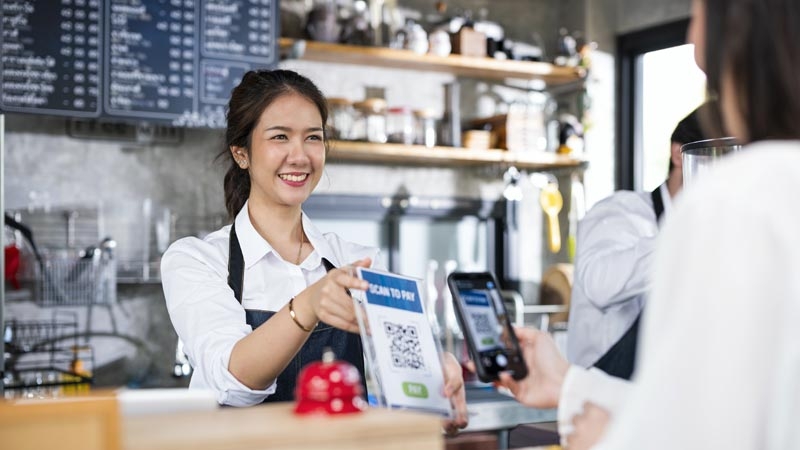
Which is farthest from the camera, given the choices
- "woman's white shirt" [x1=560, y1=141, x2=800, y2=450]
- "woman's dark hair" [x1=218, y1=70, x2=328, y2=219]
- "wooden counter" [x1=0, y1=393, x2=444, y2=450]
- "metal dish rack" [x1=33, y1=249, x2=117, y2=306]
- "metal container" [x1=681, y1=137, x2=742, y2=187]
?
"metal dish rack" [x1=33, y1=249, x2=117, y2=306]

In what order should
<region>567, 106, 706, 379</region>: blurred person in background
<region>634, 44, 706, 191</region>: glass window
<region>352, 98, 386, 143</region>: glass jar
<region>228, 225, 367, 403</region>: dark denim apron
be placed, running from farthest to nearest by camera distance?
<region>634, 44, 706, 191</region>: glass window
<region>352, 98, 386, 143</region>: glass jar
<region>567, 106, 706, 379</region>: blurred person in background
<region>228, 225, 367, 403</region>: dark denim apron

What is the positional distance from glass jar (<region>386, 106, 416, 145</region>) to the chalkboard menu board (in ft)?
2.04

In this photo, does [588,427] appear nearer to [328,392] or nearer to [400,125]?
[328,392]

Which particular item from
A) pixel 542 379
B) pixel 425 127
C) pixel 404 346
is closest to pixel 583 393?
pixel 542 379

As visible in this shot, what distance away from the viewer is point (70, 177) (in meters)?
3.68

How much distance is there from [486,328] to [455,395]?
0.27m

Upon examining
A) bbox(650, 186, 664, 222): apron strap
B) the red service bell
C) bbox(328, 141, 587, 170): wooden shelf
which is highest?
bbox(328, 141, 587, 170): wooden shelf

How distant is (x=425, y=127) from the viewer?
425 centimetres

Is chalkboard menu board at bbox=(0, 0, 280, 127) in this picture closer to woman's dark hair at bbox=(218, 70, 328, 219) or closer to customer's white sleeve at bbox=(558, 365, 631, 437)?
woman's dark hair at bbox=(218, 70, 328, 219)

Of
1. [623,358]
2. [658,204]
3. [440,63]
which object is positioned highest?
[440,63]

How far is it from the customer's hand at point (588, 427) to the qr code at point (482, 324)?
0.21m

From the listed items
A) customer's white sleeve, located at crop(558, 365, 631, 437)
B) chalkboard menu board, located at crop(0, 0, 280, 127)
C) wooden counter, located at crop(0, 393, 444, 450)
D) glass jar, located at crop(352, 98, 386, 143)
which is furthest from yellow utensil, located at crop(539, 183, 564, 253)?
wooden counter, located at crop(0, 393, 444, 450)

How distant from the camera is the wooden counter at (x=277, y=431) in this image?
866 millimetres

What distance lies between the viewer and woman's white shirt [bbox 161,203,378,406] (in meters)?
1.67
